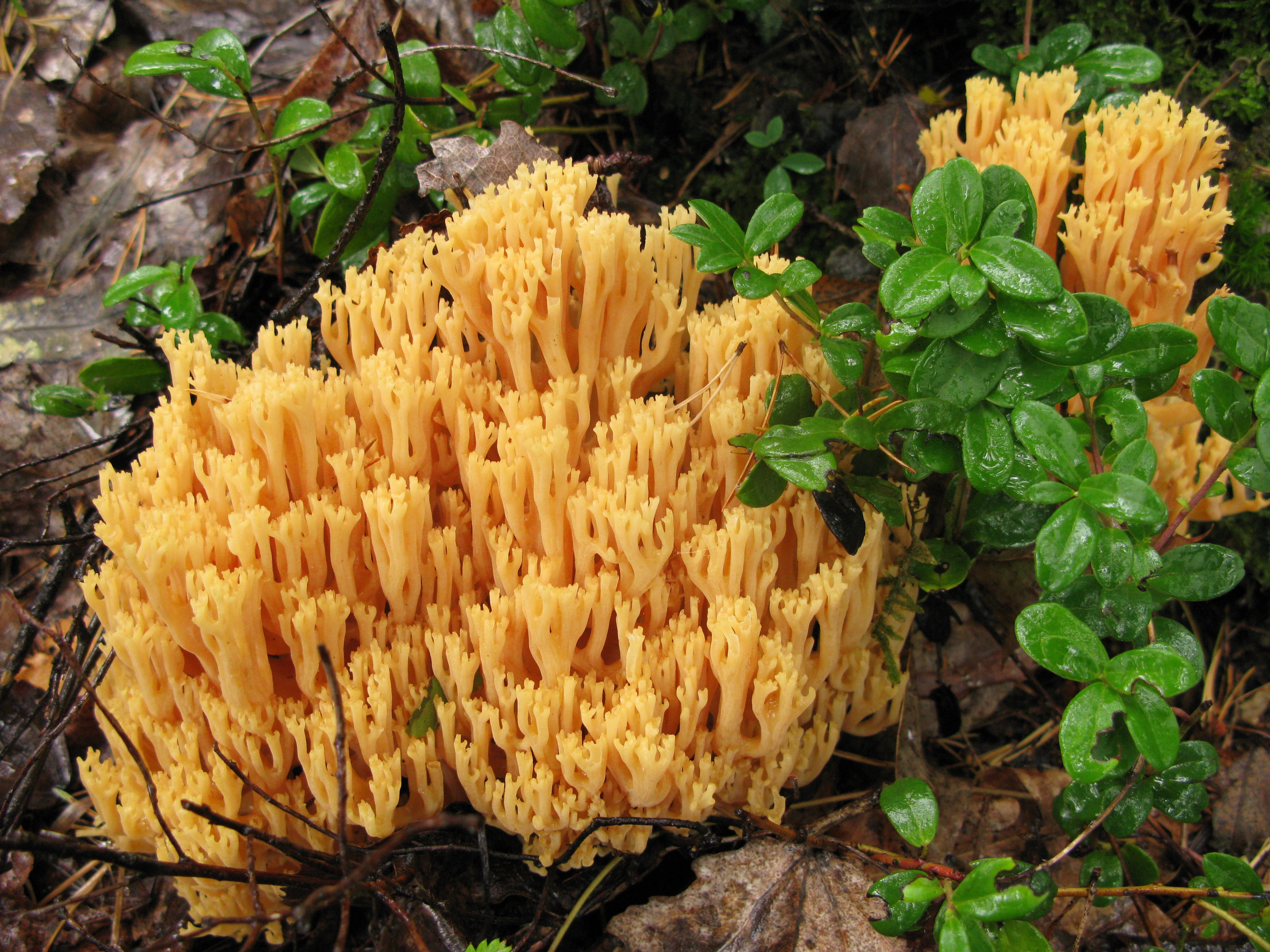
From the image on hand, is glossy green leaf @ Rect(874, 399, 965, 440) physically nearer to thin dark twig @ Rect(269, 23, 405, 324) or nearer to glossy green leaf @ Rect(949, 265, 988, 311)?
glossy green leaf @ Rect(949, 265, 988, 311)

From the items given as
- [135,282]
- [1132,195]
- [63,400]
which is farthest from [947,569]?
[63,400]

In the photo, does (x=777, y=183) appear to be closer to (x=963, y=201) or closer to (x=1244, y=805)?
(x=963, y=201)

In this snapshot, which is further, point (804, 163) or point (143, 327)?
point (804, 163)

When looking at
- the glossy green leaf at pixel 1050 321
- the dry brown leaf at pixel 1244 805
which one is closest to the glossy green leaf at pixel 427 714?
the glossy green leaf at pixel 1050 321

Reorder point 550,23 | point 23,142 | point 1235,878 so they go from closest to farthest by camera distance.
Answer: point 1235,878, point 550,23, point 23,142

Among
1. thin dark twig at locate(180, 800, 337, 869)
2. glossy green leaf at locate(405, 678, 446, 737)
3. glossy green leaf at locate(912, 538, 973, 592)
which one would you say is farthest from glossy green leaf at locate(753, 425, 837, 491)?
thin dark twig at locate(180, 800, 337, 869)

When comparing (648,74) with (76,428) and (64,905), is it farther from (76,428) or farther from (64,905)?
(64,905)
